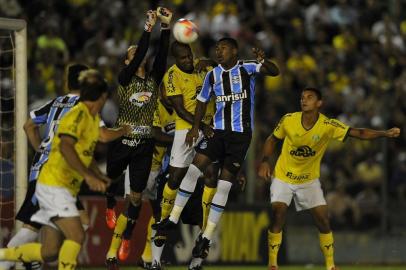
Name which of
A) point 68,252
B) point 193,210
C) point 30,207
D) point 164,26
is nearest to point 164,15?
point 164,26

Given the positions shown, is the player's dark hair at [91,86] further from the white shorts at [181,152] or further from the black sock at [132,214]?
the black sock at [132,214]

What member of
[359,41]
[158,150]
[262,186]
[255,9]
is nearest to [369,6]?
[359,41]

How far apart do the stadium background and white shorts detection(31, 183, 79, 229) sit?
16.4 feet

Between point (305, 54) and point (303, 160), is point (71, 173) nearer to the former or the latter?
point (303, 160)

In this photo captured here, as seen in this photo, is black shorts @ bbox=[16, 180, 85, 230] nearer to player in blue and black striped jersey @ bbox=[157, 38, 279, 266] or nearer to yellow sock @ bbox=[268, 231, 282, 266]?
player in blue and black striped jersey @ bbox=[157, 38, 279, 266]

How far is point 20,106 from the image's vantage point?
51.6 ft

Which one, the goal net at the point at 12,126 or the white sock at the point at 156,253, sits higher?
the goal net at the point at 12,126

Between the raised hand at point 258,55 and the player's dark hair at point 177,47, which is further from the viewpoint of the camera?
the player's dark hair at point 177,47

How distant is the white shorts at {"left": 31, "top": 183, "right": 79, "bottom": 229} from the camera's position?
462 inches

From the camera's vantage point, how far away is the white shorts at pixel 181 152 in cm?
1480

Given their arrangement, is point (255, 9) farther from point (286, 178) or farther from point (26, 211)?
point (26, 211)

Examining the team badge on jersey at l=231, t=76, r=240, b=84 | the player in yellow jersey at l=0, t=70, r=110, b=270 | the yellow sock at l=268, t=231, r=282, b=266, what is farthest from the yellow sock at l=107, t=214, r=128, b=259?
the player in yellow jersey at l=0, t=70, r=110, b=270

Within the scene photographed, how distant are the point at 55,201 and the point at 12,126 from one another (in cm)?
590

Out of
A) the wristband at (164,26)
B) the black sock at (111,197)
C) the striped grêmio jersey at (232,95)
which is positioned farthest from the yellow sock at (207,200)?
the wristband at (164,26)
